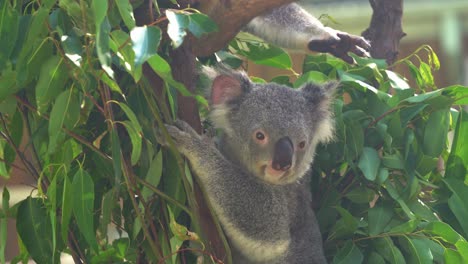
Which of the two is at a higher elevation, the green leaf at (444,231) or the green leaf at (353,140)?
the green leaf at (353,140)

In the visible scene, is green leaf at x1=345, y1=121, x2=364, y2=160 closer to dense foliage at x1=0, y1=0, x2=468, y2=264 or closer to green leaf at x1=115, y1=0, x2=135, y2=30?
dense foliage at x1=0, y1=0, x2=468, y2=264

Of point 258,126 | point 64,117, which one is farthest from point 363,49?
point 64,117

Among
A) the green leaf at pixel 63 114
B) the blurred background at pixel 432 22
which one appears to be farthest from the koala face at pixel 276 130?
the blurred background at pixel 432 22

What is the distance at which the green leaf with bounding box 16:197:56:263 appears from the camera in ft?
7.70

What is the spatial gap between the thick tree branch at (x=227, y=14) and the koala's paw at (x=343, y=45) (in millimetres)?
814

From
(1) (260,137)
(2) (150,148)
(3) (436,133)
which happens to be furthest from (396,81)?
(2) (150,148)

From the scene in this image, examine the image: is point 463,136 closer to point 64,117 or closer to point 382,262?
point 382,262

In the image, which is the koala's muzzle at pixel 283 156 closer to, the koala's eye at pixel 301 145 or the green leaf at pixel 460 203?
the koala's eye at pixel 301 145

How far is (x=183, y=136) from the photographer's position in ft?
7.81

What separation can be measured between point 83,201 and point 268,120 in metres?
0.80

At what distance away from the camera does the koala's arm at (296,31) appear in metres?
3.62

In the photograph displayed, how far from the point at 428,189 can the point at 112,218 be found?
43.4 inches

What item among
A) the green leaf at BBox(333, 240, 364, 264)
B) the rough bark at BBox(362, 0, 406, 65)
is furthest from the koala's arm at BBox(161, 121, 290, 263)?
the rough bark at BBox(362, 0, 406, 65)

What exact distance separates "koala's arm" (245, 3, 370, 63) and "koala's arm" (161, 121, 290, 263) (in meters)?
0.97
